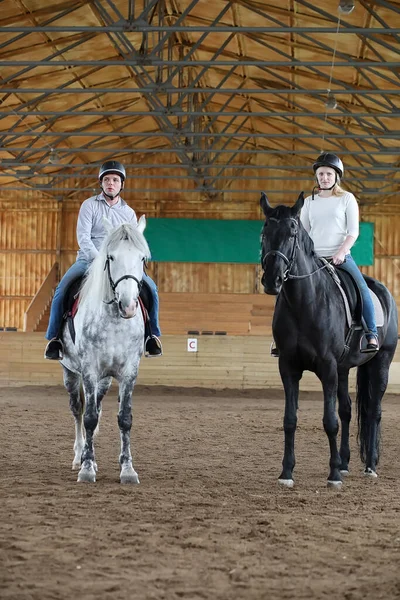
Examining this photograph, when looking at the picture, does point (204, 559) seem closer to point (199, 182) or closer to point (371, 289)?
point (371, 289)

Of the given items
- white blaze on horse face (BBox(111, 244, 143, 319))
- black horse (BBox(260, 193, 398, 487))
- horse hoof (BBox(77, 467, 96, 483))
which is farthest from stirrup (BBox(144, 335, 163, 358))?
horse hoof (BBox(77, 467, 96, 483))

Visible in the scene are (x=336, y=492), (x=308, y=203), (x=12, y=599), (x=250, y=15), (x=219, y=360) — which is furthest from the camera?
(x=219, y=360)

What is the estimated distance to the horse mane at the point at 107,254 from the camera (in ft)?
22.8

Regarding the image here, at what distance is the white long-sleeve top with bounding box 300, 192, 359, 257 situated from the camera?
771cm

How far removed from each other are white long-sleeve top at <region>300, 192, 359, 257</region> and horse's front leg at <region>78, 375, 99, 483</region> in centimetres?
245

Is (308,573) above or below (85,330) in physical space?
below

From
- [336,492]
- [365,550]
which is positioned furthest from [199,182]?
[365,550]

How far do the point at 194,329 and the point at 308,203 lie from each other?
2083 centimetres

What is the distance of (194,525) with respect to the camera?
5.44m

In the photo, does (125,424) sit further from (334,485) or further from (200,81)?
(200,81)

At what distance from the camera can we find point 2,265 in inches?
1299

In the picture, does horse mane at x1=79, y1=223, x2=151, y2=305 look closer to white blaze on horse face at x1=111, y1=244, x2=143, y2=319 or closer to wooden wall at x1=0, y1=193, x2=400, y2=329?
white blaze on horse face at x1=111, y1=244, x2=143, y2=319

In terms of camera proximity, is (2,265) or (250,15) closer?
(250,15)

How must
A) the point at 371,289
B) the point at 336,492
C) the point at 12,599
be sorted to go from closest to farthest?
the point at 12,599
the point at 336,492
the point at 371,289
